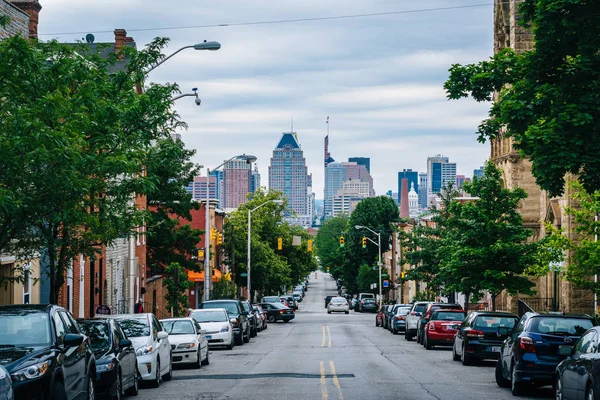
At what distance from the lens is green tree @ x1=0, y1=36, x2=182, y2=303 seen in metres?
16.1

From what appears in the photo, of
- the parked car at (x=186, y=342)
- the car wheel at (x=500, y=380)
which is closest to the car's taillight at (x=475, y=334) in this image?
the car wheel at (x=500, y=380)

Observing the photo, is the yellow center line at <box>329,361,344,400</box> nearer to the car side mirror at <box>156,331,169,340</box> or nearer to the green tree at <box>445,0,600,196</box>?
the car side mirror at <box>156,331,169,340</box>

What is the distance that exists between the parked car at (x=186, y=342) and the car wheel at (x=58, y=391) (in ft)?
41.8

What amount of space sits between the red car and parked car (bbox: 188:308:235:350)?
717cm

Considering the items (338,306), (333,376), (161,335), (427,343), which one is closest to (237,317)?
(427,343)

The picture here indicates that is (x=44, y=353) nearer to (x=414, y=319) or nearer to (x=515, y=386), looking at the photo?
(x=515, y=386)

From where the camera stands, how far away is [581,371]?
45.1ft

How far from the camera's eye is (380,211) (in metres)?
110

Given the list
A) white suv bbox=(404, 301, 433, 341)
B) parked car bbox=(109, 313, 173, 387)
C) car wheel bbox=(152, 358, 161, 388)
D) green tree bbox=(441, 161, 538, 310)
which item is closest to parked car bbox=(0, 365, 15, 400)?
parked car bbox=(109, 313, 173, 387)

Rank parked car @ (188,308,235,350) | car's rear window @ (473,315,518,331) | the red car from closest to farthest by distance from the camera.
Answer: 1. car's rear window @ (473,315,518,331)
2. the red car
3. parked car @ (188,308,235,350)

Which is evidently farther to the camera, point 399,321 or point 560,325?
point 399,321

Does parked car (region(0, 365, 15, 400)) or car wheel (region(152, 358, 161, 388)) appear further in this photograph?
car wheel (region(152, 358, 161, 388))

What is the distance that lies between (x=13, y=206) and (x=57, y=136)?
1.49m

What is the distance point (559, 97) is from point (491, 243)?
20.0 m
